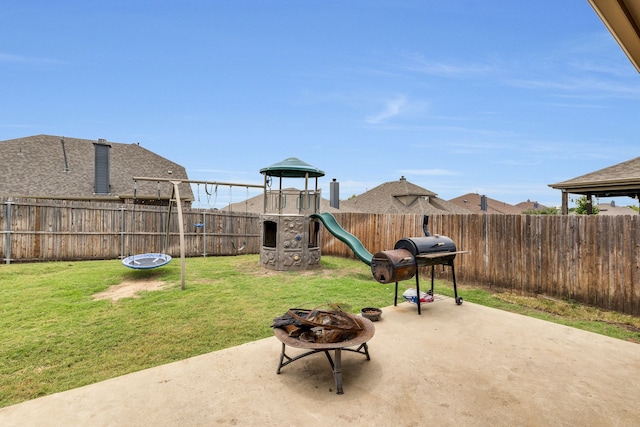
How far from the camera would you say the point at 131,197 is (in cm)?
1655

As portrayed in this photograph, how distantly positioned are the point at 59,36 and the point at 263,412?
13254mm

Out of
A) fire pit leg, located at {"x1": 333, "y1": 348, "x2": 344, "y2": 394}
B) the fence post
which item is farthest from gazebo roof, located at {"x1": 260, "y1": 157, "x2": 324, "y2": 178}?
the fence post

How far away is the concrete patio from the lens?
2541mm

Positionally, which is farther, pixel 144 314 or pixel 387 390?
pixel 144 314

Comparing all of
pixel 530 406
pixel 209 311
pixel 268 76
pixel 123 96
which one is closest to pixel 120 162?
pixel 123 96

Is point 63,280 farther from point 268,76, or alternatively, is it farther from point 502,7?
point 502,7

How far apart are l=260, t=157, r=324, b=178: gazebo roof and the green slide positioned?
154 centimetres

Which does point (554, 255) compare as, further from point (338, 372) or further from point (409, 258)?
point (338, 372)

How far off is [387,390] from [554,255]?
5.96m

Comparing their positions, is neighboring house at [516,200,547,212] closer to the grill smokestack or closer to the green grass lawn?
the grill smokestack

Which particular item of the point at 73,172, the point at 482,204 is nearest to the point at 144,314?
the point at 73,172

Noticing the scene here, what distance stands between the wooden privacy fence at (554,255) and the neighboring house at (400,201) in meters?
12.5

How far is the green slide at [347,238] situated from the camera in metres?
9.13

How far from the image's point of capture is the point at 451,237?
8.91 m
